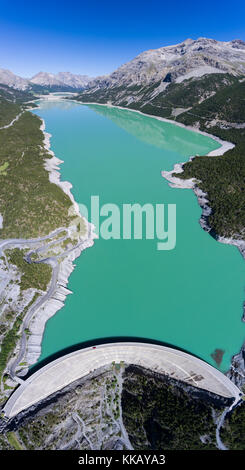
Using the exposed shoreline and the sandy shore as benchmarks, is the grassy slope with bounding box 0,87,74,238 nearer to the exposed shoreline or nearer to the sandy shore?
the sandy shore

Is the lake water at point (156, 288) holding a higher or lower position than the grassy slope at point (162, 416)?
higher

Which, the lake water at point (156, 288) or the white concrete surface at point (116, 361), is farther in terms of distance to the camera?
the lake water at point (156, 288)

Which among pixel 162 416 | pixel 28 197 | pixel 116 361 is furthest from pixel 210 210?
pixel 162 416

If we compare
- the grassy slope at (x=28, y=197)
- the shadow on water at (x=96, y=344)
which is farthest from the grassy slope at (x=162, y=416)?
the grassy slope at (x=28, y=197)

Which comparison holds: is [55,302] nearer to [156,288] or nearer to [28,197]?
[156,288]

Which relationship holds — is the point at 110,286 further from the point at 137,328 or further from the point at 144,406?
the point at 144,406

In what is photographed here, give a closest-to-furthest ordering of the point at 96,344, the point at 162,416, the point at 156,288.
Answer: the point at 162,416 < the point at 96,344 < the point at 156,288

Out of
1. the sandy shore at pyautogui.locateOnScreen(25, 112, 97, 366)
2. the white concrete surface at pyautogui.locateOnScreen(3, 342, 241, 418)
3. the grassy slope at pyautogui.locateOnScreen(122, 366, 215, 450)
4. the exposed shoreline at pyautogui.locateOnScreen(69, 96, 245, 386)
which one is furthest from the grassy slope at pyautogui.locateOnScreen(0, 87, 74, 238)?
the exposed shoreline at pyautogui.locateOnScreen(69, 96, 245, 386)

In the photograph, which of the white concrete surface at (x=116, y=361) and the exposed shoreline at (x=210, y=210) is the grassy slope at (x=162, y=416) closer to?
the white concrete surface at (x=116, y=361)
